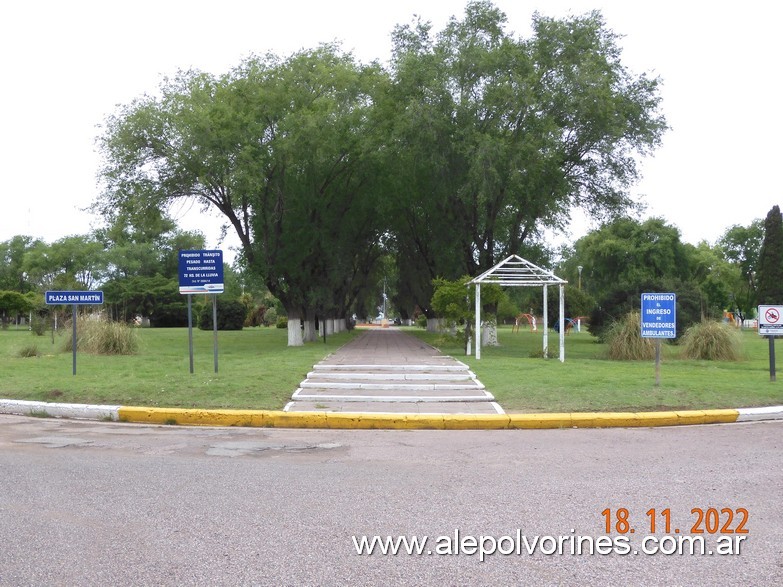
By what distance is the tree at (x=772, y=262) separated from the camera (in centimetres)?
5634

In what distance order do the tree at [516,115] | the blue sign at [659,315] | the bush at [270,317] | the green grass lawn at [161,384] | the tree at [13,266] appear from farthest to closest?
the tree at [13,266] → the bush at [270,317] → the tree at [516,115] → the blue sign at [659,315] → the green grass lawn at [161,384]

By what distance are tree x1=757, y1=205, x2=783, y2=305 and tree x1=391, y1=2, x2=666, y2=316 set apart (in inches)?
1314

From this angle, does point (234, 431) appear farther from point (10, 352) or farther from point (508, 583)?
point (10, 352)

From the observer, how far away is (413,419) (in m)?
10.3

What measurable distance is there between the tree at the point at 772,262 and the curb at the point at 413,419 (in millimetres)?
51975

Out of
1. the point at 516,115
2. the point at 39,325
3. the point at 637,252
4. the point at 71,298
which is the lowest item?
the point at 39,325

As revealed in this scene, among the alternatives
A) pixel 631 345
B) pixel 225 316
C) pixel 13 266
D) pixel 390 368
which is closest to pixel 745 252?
pixel 225 316

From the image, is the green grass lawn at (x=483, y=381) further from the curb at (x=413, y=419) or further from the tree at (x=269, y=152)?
the tree at (x=269, y=152)

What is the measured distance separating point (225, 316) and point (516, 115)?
39033mm

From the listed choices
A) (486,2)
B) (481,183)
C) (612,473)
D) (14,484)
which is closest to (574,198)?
(481,183)

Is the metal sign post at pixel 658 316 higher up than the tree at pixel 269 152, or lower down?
lower down

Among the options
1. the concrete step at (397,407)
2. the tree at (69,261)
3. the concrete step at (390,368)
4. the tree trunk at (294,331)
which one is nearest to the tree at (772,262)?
the tree trunk at (294,331)

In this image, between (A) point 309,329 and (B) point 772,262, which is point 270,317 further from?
(B) point 772,262

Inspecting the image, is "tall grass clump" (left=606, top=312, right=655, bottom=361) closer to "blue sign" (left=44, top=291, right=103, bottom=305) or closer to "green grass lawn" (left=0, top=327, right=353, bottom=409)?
"green grass lawn" (left=0, top=327, right=353, bottom=409)
